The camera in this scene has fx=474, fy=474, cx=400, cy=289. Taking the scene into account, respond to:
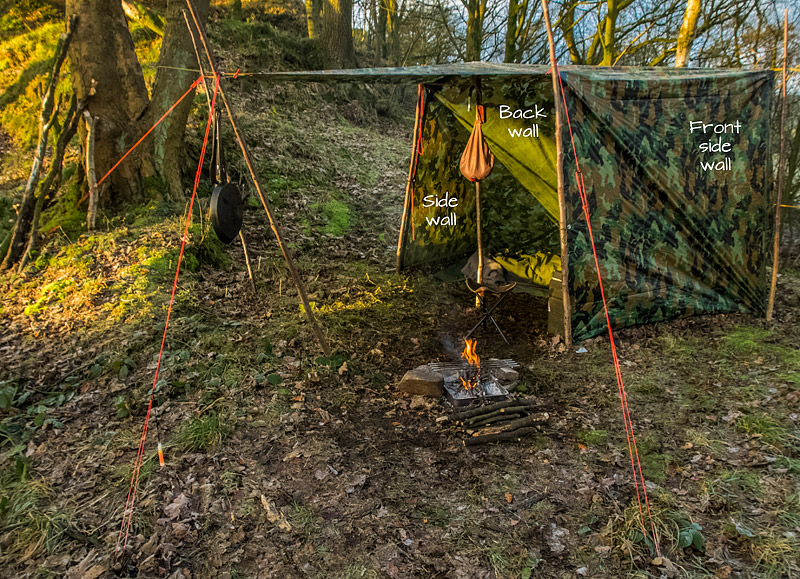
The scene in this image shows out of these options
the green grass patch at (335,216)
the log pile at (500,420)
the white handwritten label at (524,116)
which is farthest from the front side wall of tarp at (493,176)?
the log pile at (500,420)

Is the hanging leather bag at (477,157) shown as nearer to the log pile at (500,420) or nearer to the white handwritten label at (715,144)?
the white handwritten label at (715,144)

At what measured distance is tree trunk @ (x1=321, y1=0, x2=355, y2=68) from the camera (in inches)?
455

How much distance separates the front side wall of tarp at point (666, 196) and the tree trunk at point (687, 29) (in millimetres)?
1609

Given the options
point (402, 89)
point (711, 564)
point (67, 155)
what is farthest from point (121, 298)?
point (402, 89)

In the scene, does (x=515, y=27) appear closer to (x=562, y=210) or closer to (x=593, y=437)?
(x=562, y=210)

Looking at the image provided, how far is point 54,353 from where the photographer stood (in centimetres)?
441

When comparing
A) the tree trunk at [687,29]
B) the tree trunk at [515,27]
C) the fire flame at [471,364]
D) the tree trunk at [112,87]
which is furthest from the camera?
the tree trunk at [515,27]

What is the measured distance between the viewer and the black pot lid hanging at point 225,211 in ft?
13.3

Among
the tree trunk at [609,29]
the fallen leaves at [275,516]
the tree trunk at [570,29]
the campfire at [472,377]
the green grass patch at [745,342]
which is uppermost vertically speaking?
the tree trunk at [570,29]

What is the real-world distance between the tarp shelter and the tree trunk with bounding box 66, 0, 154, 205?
128 inches

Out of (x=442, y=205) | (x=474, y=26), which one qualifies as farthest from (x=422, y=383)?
(x=474, y=26)

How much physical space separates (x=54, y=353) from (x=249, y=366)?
5.90 ft

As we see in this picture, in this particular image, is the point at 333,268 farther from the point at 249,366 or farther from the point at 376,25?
the point at 376,25

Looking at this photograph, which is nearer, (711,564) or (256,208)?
(711,564)
